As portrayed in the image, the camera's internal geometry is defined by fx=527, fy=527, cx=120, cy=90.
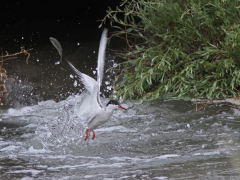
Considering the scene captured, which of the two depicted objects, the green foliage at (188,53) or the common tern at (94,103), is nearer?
the common tern at (94,103)

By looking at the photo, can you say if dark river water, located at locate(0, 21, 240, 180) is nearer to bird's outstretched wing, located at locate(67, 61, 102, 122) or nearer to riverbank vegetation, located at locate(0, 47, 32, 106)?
riverbank vegetation, located at locate(0, 47, 32, 106)

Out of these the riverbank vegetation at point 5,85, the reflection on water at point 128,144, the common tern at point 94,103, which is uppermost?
the riverbank vegetation at point 5,85

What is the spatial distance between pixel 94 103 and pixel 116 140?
1.55ft

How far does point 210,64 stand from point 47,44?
14.2 feet

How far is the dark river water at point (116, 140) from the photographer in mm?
4559

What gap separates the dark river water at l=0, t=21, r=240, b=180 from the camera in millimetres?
4559

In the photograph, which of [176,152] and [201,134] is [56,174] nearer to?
[176,152]

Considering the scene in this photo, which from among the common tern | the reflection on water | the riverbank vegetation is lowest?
the reflection on water

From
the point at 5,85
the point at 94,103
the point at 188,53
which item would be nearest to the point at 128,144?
the point at 94,103

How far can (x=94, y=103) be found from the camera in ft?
18.8

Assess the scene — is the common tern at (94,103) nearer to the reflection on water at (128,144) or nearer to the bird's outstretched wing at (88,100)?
the bird's outstretched wing at (88,100)

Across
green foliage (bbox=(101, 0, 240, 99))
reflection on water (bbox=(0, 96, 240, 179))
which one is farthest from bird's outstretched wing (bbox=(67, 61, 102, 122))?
green foliage (bbox=(101, 0, 240, 99))

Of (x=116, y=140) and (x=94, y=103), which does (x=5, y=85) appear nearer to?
(x=94, y=103)

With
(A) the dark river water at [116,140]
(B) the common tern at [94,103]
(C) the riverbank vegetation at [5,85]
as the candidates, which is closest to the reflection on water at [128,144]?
(A) the dark river water at [116,140]
